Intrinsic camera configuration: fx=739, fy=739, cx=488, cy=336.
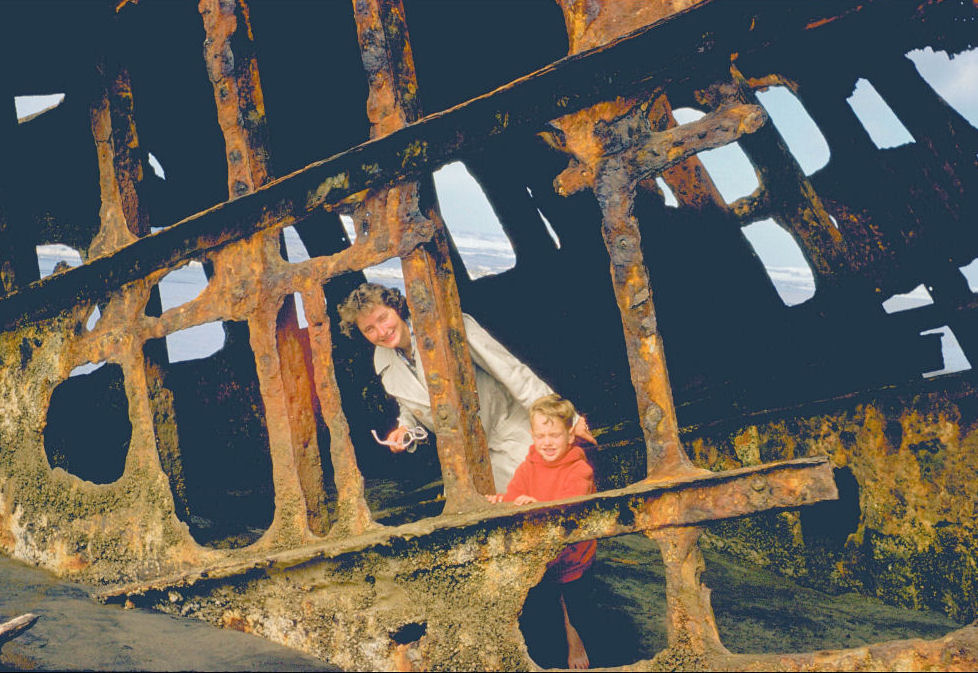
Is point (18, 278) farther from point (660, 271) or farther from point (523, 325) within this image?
point (660, 271)

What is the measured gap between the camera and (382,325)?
3.76 meters

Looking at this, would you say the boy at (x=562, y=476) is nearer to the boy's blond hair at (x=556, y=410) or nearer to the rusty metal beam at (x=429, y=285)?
the boy's blond hair at (x=556, y=410)

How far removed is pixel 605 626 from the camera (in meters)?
3.64

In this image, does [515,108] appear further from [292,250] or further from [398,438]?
[292,250]

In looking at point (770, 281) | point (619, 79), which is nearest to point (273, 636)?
point (619, 79)

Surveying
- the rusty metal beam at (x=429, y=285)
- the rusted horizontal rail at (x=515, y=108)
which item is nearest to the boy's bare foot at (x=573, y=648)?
the rusty metal beam at (x=429, y=285)

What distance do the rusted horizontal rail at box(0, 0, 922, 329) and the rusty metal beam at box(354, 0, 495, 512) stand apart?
14 cm

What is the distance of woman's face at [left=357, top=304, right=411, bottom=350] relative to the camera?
374 cm

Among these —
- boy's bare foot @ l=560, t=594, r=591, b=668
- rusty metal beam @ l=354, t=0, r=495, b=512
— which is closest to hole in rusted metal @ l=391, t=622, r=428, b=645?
rusty metal beam @ l=354, t=0, r=495, b=512

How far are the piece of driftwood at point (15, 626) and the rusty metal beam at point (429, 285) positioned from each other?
1724 mm

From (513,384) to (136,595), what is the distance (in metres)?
1.99

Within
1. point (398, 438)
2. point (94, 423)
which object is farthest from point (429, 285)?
point (94, 423)

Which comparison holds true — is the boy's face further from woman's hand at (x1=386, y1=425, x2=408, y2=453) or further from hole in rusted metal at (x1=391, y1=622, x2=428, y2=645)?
hole in rusted metal at (x1=391, y1=622, x2=428, y2=645)

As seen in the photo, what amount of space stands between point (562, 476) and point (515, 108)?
162 cm
